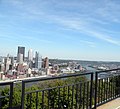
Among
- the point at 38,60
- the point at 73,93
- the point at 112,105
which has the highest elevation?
the point at 38,60

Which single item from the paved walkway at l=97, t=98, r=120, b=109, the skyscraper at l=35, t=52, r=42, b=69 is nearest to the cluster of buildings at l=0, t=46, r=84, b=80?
the skyscraper at l=35, t=52, r=42, b=69

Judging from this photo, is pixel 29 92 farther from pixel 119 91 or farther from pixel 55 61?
pixel 55 61

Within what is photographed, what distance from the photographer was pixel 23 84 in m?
3.70

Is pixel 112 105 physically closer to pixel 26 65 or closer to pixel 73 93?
pixel 73 93

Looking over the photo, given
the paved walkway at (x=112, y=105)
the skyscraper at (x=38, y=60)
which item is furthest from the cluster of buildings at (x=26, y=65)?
the paved walkway at (x=112, y=105)

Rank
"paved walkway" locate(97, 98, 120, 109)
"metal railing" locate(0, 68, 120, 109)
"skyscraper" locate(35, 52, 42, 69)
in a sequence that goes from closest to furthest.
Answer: "metal railing" locate(0, 68, 120, 109)
"paved walkway" locate(97, 98, 120, 109)
"skyscraper" locate(35, 52, 42, 69)

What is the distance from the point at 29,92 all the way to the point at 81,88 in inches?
69.4

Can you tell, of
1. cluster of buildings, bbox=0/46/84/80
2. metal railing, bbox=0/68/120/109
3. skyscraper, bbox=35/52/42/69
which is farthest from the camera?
skyscraper, bbox=35/52/42/69

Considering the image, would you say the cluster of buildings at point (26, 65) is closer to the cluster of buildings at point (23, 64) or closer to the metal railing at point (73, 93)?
the cluster of buildings at point (23, 64)

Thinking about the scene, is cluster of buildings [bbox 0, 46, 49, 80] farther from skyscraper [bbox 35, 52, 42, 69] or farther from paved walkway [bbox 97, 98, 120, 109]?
paved walkway [bbox 97, 98, 120, 109]

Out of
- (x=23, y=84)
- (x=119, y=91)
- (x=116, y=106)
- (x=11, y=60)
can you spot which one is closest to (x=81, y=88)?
(x=116, y=106)

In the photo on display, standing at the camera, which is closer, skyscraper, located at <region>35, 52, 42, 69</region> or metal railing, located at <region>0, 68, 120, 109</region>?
metal railing, located at <region>0, 68, 120, 109</region>

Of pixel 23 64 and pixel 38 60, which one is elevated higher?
pixel 38 60

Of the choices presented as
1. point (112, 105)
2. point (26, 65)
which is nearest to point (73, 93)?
point (112, 105)
